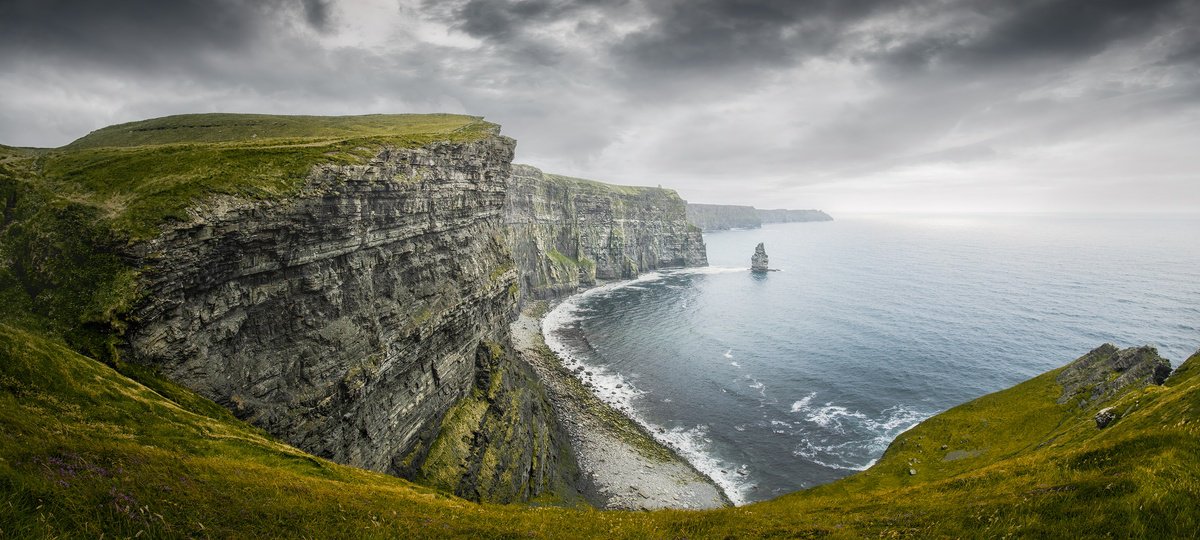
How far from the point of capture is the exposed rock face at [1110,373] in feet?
128

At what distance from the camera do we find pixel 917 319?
11081cm

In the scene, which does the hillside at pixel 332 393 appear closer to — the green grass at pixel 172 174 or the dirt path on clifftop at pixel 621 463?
the green grass at pixel 172 174

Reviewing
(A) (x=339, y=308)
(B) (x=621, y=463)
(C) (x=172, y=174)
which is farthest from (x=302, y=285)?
(B) (x=621, y=463)

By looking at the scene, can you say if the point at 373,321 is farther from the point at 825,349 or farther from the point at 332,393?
the point at 825,349

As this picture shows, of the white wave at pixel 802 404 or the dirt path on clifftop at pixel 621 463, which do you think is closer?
the dirt path on clifftop at pixel 621 463

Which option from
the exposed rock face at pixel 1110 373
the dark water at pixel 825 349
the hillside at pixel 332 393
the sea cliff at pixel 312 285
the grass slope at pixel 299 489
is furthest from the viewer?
the dark water at pixel 825 349

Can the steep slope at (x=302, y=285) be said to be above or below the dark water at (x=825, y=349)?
above

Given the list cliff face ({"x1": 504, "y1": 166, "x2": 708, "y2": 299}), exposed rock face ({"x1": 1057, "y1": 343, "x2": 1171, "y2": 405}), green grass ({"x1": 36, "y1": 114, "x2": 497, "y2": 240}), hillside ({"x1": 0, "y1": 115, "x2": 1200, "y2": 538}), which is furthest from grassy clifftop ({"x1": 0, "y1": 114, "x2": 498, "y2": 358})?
cliff face ({"x1": 504, "y1": 166, "x2": 708, "y2": 299})

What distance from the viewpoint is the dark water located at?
63.1 metres

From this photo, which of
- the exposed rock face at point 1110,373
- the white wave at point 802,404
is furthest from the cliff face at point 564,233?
the exposed rock face at point 1110,373

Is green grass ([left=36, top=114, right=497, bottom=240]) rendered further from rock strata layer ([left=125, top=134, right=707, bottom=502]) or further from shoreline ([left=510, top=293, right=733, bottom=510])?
shoreline ([left=510, top=293, right=733, bottom=510])

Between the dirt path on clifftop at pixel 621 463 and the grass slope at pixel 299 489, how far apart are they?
27.6 metres

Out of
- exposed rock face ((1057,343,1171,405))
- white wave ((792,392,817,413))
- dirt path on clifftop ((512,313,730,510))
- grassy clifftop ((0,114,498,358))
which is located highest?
grassy clifftop ((0,114,498,358))

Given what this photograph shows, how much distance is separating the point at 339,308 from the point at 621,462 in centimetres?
3916
